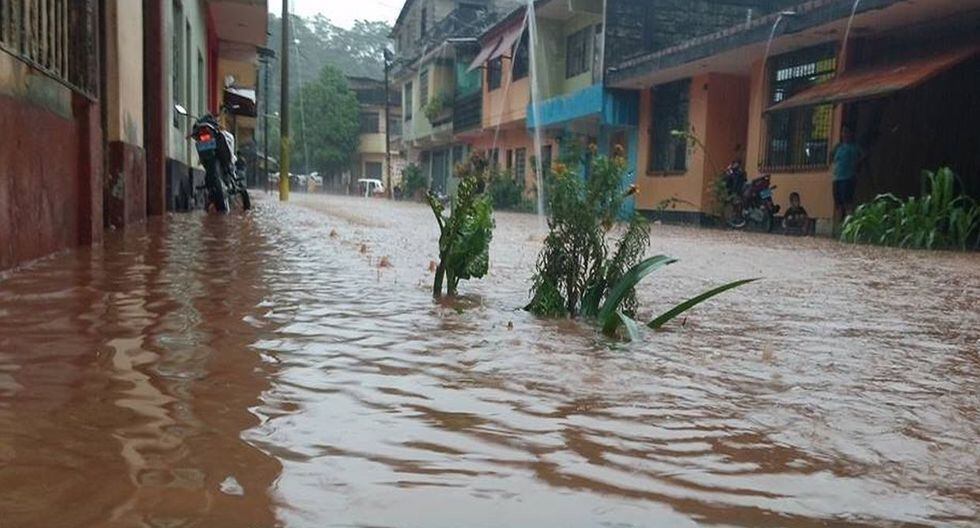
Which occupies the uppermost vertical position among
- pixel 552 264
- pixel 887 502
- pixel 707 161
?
pixel 707 161

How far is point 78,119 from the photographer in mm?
5668

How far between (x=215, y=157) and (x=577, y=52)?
1366 centimetres

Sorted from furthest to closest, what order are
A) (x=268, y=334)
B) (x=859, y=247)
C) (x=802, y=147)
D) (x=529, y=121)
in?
(x=529, y=121) < (x=802, y=147) < (x=859, y=247) < (x=268, y=334)

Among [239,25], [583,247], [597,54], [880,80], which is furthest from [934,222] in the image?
[239,25]

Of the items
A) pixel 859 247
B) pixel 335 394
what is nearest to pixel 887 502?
pixel 335 394

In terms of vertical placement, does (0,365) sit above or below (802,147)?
below

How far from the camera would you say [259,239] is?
7.44 meters

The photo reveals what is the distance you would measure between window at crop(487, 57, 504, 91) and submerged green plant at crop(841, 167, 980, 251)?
57.8 feet

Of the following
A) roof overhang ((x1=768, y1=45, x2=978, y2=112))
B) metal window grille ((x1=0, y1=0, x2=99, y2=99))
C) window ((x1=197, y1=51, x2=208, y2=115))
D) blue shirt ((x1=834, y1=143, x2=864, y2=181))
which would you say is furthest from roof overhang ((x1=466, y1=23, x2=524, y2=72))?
metal window grille ((x1=0, y1=0, x2=99, y2=99))

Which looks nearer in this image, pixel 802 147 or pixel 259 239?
pixel 259 239

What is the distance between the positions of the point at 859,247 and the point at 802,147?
14.5 feet

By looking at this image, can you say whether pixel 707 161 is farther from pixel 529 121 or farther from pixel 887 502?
pixel 887 502

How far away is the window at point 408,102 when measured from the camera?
39.2 metres

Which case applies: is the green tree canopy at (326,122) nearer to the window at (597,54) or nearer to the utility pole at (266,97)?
the utility pole at (266,97)
